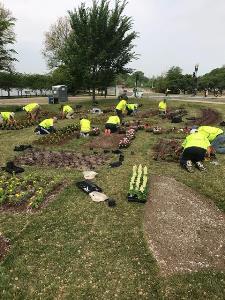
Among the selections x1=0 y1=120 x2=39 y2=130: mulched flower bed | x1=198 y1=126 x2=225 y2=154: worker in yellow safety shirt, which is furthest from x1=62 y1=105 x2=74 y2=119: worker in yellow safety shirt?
x1=198 y1=126 x2=225 y2=154: worker in yellow safety shirt

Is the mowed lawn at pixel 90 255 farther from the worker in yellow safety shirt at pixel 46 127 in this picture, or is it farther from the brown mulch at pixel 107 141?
the worker in yellow safety shirt at pixel 46 127

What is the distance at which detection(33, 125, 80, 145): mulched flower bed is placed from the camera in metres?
21.8

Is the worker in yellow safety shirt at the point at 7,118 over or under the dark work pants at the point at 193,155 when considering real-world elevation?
over

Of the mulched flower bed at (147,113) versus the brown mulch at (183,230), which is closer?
the brown mulch at (183,230)

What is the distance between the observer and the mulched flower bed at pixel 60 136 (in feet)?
71.6

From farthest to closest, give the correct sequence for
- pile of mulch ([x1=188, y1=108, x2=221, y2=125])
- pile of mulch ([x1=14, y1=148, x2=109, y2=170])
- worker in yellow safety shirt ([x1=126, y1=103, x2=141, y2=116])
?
worker in yellow safety shirt ([x1=126, y1=103, x2=141, y2=116])
pile of mulch ([x1=188, y1=108, x2=221, y2=125])
pile of mulch ([x1=14, y1=148, x2=109, y2=170])

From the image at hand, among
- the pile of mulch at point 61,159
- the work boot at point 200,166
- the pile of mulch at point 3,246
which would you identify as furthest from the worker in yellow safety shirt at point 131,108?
the pile of mulch at point 3,246

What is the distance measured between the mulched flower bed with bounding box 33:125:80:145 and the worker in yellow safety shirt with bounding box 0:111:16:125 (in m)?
4.78

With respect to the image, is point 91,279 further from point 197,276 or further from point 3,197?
point 3,197

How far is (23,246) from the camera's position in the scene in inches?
399

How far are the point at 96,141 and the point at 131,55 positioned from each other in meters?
21.3

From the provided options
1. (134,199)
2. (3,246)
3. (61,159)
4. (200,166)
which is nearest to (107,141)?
→ (61,159)

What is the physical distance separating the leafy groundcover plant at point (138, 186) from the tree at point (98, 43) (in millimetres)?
25113

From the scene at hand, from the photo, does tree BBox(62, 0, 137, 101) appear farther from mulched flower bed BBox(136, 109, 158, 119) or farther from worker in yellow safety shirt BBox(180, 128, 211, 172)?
worker in yellow safety shirt BBox(180, 128, 211, 172)
